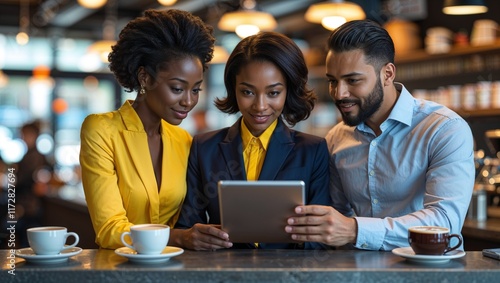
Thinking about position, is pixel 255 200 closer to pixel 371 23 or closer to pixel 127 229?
pixel 127 229

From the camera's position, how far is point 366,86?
98.1 inches

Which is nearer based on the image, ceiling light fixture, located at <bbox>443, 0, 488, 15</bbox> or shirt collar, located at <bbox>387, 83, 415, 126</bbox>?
shirt collar, located at <bbox>387, 83, 415, 126</bbox>

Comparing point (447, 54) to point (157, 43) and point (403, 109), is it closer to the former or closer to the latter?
point (403, 109)

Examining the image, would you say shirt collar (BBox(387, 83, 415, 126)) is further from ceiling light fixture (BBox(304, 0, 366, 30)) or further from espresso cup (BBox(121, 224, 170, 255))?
ceiling light fixture (BBox(304, 0, 366, 30))

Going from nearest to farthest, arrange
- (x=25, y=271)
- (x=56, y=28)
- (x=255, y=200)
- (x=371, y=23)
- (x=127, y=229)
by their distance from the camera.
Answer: (x=25, y=271)
(x=255, y=200)
(x=127, y=229)
(x=371, y=23)
(x=56, y=28)

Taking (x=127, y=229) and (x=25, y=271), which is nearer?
(x=25, y=271)

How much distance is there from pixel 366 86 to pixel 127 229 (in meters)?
0.99

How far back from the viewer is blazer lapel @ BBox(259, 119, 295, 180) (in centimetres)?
241

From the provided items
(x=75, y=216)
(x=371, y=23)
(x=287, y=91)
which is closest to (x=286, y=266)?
(x=287, y=91)

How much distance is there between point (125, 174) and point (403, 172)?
3.24 feet

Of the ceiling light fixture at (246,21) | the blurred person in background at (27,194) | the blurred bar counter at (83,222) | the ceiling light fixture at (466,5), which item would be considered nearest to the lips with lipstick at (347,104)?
the blurred bar counter at (83,222)

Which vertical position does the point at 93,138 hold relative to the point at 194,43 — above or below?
below

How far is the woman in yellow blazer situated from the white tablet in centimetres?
44

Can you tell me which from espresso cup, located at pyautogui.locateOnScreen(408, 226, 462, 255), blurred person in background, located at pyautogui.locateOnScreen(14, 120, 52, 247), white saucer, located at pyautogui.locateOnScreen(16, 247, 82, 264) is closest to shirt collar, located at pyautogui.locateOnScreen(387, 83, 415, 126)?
espresso cup, located at pyautogui.locateOnScreen(408, 226, 462, 255)
